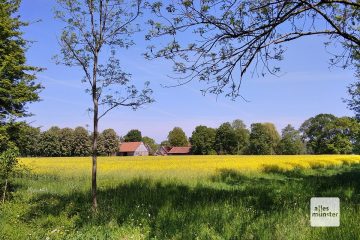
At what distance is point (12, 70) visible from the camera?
18547mm

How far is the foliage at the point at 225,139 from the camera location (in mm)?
122875

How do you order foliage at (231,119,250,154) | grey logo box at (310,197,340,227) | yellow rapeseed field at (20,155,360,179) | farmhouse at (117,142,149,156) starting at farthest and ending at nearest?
farmhouse at (117,142,149,156) → foliage at (231,119,250,154) → yellow rapeseed field at (20,155,360,179) → grey logo box at (310,197,340,227)

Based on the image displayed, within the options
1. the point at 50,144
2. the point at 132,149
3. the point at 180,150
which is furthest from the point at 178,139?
the point at 50,144

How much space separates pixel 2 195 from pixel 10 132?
5303 millimetres

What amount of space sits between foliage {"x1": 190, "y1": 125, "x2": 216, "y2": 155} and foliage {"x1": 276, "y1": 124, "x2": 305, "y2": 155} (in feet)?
65.4

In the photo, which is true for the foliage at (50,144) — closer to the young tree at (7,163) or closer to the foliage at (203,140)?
the foliage at (203,140)

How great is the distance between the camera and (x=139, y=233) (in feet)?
29.3

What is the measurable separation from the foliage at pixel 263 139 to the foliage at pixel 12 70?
345 feet

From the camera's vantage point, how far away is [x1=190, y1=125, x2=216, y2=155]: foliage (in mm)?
125562

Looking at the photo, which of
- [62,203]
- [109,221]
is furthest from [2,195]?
[109,221]

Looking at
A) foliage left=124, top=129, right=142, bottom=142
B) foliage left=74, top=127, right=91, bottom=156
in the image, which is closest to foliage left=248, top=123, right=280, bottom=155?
foliage left=74, top=127, right=91, bottom=156

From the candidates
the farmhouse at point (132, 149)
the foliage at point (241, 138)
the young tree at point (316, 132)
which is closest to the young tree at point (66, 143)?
the farmhouse at point (132, 149)

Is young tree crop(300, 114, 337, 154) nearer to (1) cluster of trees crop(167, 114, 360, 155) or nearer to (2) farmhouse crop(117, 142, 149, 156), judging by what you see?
(1) cluster of trees crop(167, 114, 360, 155)

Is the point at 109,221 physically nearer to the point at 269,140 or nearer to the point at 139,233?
the point at 139,233
